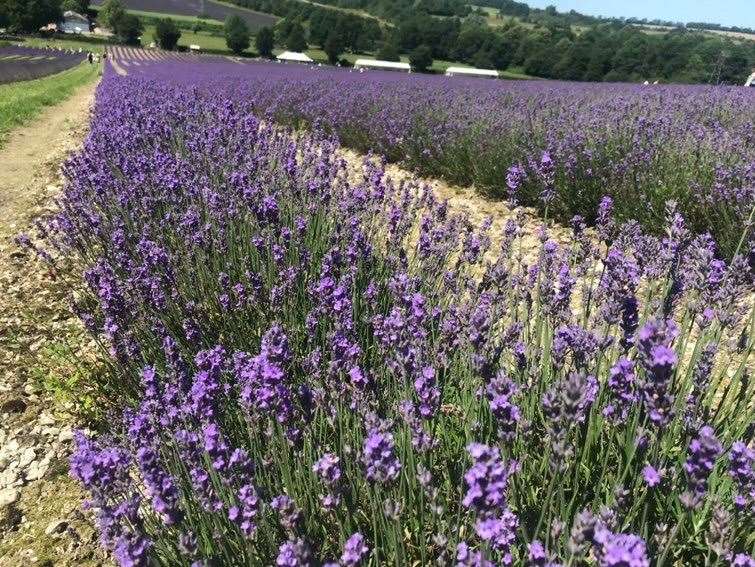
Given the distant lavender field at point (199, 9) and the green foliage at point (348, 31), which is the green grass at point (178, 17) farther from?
the green foliage at point (348, 31)

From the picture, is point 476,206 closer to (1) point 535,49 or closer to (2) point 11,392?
(2) point 11,392

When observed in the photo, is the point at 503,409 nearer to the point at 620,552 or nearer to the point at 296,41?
the point at 620,552

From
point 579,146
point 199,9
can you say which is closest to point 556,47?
point 579,146

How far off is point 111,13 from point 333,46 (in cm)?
2905

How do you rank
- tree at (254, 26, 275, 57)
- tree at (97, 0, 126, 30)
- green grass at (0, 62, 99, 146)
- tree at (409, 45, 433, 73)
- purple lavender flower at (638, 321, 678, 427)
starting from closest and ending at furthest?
1. purple lavender flower at (638, 321, 678, 427)
2. green grass at (0, 62, 99, 146)
3. tree at (409, 45, 433, 73)
4. tree at (254, 26, 275, 57)
5. tree at (97, 0, 126, 30)

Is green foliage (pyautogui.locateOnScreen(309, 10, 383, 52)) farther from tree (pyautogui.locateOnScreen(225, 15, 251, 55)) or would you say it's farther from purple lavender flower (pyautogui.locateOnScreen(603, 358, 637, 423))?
purple lavender flower (pyautogui.locateOnScreen(603, 358, 637, 423))

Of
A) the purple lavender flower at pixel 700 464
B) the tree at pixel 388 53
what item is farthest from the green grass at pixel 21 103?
the tree at pixel 388 53

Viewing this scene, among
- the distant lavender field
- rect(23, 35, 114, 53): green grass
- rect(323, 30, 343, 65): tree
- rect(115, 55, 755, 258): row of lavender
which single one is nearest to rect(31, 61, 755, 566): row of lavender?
rect(115, 55, 755, 258): row of lavender

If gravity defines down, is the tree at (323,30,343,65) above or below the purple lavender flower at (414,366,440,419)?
above

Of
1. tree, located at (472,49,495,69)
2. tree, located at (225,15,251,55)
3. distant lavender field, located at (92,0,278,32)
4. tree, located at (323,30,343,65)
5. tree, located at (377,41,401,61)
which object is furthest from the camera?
distant lavender field, located at (92,0,278,32)

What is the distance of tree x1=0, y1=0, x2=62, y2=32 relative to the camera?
2479 inches

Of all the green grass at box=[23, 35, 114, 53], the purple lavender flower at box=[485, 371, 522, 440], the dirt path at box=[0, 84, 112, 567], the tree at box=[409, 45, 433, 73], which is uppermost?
the tree at box=[409, 45, 433, 73]

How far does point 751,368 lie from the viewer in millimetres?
3004

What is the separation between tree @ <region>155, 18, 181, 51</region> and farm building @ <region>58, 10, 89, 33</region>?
20.5 m
